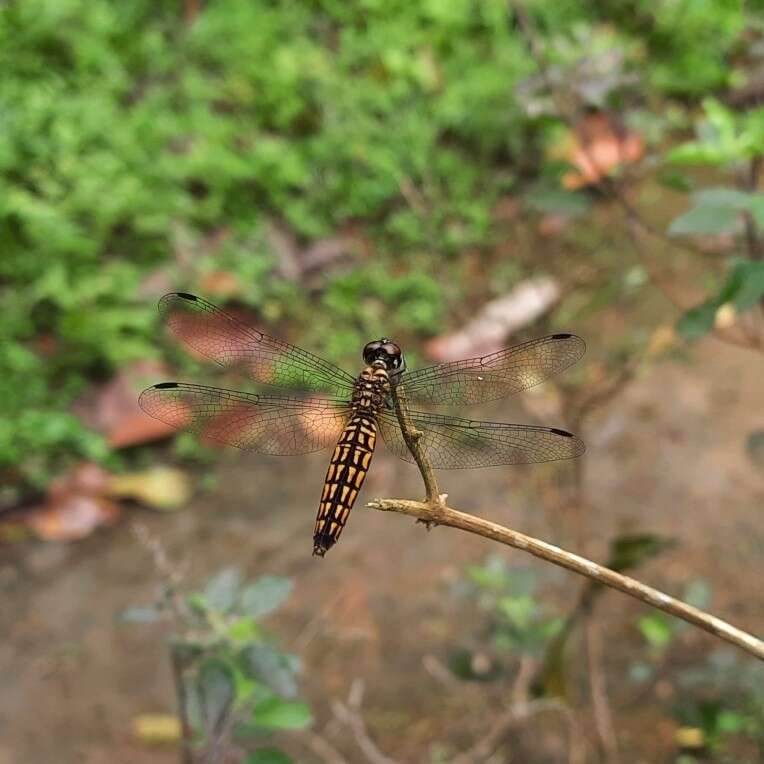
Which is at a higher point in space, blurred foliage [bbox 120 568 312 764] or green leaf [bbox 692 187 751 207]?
green leaf [bbox 692 187 751 207]

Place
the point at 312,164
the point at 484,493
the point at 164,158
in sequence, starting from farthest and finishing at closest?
1. the point at 312,164
2. the point at 164,158
3. the point at 484,493

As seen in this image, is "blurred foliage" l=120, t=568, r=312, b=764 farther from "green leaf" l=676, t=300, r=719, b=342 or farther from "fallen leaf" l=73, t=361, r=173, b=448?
"fallen leaf" l=73, t=361, r=173, b=448

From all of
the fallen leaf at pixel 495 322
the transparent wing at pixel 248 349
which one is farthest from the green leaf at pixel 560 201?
the fallen leaf at pixel 495 322

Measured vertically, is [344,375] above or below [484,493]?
above

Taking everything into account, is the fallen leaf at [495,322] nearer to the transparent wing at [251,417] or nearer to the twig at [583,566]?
the transparent wing at [251,417]

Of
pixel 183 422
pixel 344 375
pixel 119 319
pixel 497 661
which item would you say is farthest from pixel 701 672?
pixel 119 319

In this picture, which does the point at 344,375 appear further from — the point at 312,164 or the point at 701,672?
the point at 312,164

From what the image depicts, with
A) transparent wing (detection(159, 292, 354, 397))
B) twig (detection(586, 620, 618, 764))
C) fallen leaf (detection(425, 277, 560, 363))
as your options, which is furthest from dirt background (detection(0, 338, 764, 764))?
transparent wing (detection(159, 292, 354, 397))

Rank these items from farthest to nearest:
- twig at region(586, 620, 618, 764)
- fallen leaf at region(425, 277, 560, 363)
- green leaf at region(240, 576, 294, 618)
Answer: fallen leaf at region(425, 277, 560, 363)
twig at region(586, 620, 618, 764)
green leaf at region(240, 576, 294, 618)
